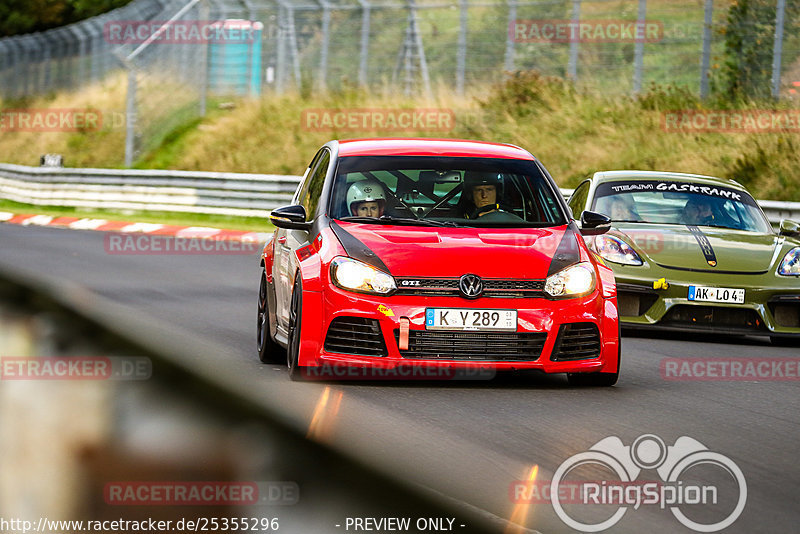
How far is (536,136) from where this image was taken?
30625mm

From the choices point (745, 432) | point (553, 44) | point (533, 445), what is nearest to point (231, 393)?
point (533, 445)

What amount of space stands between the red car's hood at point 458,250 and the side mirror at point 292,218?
0.39 m

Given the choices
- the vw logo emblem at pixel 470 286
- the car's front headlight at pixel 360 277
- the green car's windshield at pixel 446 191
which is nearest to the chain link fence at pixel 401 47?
the green car's windshield at pixel 446 191

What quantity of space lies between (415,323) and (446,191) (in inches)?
58.9

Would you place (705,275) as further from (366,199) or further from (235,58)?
(235,58)

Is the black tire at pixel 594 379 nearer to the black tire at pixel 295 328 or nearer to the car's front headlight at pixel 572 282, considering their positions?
the car's front headlight at pixel 572 282

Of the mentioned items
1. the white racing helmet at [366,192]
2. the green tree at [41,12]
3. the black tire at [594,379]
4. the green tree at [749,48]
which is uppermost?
the white racing helmet at [366,192]

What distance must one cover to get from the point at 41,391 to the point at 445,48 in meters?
25.5

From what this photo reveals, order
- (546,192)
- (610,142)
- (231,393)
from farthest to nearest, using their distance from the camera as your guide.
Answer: (610,142)
(546,192)
(231,393)

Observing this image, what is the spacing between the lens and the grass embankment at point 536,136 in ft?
83.4

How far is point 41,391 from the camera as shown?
354 inches

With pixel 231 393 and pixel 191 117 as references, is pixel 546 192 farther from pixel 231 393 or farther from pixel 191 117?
pixel 191 117

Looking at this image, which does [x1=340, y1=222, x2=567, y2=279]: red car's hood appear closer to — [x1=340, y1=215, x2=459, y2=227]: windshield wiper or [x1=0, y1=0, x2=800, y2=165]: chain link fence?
[x1=340, y1=215, x2=459, y2=227]: windshield wiper

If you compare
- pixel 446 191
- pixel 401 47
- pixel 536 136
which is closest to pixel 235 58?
pixel 401 47
